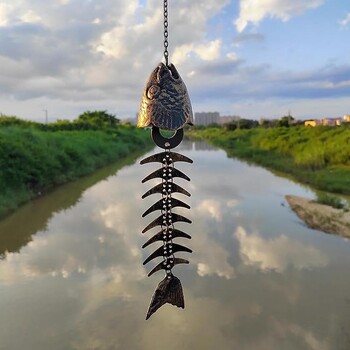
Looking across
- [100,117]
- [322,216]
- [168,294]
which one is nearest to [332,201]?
[322,216]

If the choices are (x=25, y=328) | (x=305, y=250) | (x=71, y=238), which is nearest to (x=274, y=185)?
(x=305, y=250)

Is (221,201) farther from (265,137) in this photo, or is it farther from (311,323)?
(265,137)

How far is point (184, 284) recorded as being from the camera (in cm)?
712

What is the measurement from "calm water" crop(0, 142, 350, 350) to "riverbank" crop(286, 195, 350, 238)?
428 mm

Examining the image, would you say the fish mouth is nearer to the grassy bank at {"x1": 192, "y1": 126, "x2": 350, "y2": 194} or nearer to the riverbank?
the riverbank

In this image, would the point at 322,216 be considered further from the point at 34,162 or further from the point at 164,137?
the point at 164,137

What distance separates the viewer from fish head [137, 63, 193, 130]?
1.70 meters

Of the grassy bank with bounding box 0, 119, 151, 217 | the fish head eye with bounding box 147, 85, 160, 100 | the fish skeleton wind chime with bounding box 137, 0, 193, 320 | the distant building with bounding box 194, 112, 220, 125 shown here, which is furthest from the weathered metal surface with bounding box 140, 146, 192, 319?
the distant building with bounding box 194, 112, 220, 125

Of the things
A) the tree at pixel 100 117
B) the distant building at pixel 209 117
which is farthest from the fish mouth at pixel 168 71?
the distant building at pixel 209 117

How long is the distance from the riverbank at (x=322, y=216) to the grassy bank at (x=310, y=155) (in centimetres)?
267

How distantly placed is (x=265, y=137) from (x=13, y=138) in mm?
21423

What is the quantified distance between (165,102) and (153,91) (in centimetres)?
8

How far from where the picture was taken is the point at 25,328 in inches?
226

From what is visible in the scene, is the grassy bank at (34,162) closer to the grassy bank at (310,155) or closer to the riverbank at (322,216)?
the riverbank at (322,216)
